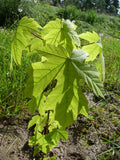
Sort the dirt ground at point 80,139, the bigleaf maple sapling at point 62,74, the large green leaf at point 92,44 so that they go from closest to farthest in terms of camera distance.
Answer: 1. the bigleaf maple sapling at point 62,74
2. the large green leaf at point 92,44
3. the dirt ground at point 80,139

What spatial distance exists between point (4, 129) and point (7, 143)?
13cm

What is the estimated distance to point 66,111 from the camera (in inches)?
20.4

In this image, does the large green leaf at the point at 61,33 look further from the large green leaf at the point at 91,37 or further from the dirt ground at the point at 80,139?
the dirt ground at the point at 80,139

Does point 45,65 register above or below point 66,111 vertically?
above

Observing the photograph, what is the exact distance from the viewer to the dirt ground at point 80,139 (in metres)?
1.02

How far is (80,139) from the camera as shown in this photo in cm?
114

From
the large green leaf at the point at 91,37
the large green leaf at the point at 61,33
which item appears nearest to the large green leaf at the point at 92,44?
the large green leaf at the point at 91,37

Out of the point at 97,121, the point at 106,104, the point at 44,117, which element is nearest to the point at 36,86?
the point at 44,117

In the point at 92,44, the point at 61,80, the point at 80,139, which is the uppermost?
the point at 92,44

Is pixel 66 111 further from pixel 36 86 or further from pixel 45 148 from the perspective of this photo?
pixel 45 148

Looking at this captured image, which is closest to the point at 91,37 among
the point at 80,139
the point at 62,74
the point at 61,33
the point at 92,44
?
the point at 92,44

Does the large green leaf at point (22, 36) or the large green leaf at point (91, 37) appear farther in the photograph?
the large green leaf at point (91, 37)

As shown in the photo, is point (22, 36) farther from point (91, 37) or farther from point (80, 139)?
point (80, 139)

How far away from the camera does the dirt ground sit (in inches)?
A: 40.2
